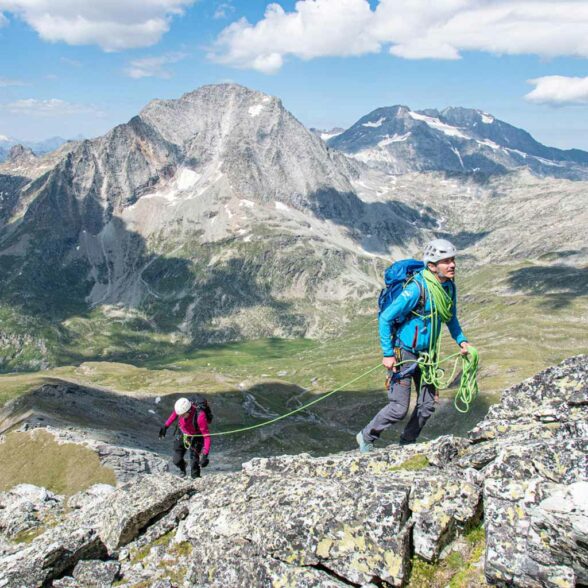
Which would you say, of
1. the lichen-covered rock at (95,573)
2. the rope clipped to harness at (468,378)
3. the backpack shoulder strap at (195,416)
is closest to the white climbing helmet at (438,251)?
the rope clipped to harness at (468,378)

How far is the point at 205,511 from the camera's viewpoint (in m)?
16.8

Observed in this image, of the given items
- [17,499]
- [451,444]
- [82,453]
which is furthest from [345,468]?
[82,453]

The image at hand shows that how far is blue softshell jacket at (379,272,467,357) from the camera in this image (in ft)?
56.6

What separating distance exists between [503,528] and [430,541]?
1951 millimetres

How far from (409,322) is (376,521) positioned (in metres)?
7.33

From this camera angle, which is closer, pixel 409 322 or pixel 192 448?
pixel 409 322

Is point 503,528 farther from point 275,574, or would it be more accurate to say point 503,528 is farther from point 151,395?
point 151,395

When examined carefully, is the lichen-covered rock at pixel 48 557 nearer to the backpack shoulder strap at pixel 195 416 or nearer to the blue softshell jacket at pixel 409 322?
the backpack shoulder strap at pixel 195 416

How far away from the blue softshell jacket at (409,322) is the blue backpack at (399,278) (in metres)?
0.26

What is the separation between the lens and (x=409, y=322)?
18.0m

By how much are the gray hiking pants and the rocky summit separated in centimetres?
101

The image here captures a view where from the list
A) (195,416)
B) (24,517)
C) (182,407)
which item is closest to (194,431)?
(195,416)

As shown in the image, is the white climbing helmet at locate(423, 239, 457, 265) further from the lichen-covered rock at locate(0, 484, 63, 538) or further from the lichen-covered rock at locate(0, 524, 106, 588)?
the lichen-covered rock at locate(0, 484, 63, 538)

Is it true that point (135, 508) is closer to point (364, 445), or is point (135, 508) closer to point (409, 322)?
point (364, 445)
